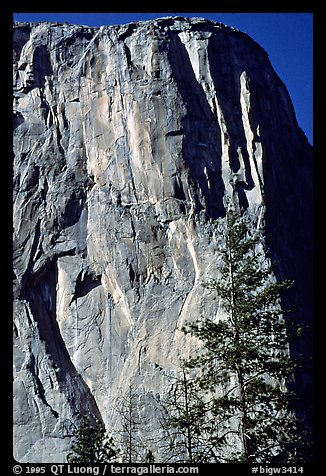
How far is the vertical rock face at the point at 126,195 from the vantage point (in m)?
42.6

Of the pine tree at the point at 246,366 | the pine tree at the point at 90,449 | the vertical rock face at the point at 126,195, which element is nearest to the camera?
the pine tree at the point at 246,366

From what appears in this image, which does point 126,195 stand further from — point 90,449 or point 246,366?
point 246,366

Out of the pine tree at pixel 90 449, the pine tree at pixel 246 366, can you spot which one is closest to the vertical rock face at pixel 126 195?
the pine tree at pixel 90 449

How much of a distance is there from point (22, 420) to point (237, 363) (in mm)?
22573

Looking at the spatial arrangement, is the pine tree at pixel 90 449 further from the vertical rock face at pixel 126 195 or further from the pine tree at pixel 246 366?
the vertical rock face at pixel 126 195

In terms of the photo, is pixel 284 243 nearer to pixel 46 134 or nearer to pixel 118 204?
pixel 118 204

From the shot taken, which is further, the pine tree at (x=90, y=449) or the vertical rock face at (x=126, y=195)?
the vertical rock face at (x=126, y=195)

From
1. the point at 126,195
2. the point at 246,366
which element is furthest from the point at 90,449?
the point at 126,195

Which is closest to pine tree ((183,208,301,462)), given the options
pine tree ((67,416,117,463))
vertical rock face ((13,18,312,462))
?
pine tree ((67,416,117,463))

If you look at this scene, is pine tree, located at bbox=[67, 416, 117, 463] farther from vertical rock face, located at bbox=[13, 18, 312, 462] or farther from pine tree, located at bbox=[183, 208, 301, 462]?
vertical rock face, located at bbox=[13, 18, 312, 462]

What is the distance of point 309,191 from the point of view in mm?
51938

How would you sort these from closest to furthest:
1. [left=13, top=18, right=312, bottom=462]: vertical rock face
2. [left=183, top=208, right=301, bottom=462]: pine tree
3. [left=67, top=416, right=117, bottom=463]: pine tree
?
[left=183, top=208, right=301, bottom=462]: pine tree
[left=67, top=416, right=117, bottom=463]: pine tree
[left=13, top=18, right=312, bottom=462]: vertical rock face

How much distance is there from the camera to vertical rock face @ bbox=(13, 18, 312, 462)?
140ft
